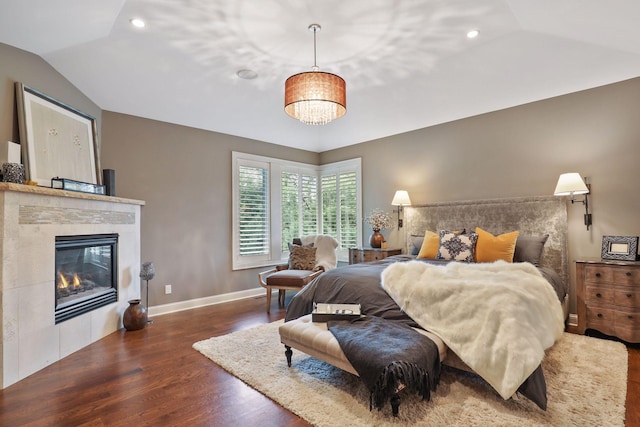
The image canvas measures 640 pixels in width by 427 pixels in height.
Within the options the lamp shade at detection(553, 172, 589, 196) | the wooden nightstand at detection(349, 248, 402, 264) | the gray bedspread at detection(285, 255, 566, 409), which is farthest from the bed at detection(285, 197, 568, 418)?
the wooden nightstand at detection(349, 248, 402, 264)

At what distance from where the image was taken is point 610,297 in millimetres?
3020

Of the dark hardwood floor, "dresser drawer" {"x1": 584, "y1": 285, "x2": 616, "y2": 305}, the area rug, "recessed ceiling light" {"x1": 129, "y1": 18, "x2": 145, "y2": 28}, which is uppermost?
"recessed ceiling light" {"x1": 129, "y1": 18, "x2": 145, "y2": 28}

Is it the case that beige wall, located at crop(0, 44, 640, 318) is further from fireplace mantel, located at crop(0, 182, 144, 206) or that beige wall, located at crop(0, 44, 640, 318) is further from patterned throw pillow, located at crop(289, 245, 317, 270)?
patterned throw pillow, located at crop(289, 245, 317, 270)

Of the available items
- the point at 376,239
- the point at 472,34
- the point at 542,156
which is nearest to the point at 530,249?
the point at 542,156

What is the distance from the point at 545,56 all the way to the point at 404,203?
2.33 meters

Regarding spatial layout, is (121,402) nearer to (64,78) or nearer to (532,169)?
(64,78)

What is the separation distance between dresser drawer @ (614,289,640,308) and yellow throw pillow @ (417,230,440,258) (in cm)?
164

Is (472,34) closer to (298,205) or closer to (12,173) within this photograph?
(298,205)

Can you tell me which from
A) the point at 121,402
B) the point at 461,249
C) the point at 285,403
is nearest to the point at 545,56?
the point at 461,249

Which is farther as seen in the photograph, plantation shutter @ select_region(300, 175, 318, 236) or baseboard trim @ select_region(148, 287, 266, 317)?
plantation shutter @ select_region(300, 175, 318, 236)

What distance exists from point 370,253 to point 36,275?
3794 mm

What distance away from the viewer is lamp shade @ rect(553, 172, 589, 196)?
10.7 ft

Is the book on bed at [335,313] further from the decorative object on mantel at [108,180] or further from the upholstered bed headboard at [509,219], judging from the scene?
the decorative object on mantel at [108,180]

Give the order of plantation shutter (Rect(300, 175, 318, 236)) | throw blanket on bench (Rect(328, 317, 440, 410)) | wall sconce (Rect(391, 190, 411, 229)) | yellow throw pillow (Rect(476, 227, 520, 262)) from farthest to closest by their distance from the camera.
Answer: plantation shutter (Rect(300, 175, 318, 236)), wall sconce (Rect(391, 190, 411, 229)), yellow throw pillow (Rect(476, 227, 520, 262)), throw blanket on bench (Rect(328, 317, 440, 410))
